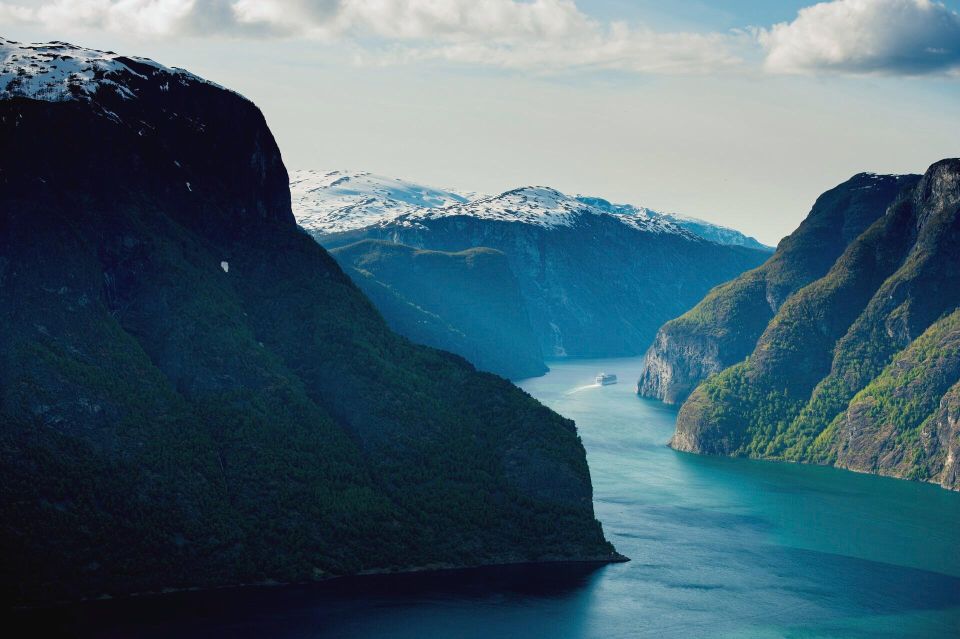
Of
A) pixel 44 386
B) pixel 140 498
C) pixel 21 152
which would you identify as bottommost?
pixel 140 498

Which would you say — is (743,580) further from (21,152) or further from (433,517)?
(21,152)

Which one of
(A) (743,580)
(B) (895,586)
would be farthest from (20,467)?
(B) (895,586)

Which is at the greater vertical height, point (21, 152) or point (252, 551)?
point (21, 152)

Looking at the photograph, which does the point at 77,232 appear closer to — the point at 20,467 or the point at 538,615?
the point at 20,467

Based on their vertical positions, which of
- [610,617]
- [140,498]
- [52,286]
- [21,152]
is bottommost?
[610,617]

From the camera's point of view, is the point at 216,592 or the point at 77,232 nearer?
the point at 216,592

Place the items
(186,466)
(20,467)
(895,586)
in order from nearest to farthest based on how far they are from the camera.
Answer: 1. (20,467)
2. (186,466)
3. (895,586)

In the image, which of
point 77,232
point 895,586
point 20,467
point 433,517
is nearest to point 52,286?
point 77,232

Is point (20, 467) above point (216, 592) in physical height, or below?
above

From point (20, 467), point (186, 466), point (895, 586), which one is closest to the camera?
point (20, 467)
